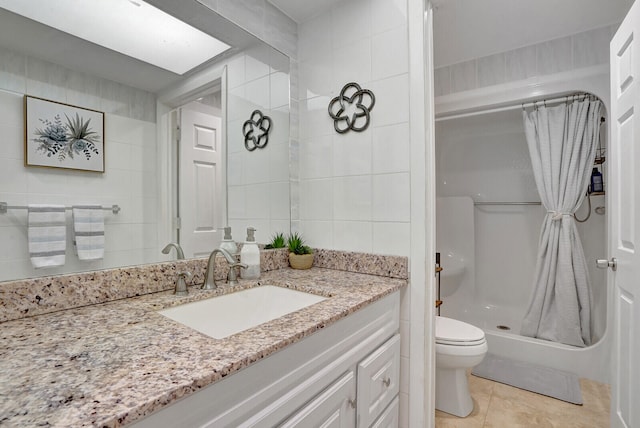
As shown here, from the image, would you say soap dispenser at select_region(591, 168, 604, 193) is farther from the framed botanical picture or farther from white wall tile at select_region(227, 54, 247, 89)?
the framed botanical picture

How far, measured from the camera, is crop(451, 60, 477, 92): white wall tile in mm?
2301

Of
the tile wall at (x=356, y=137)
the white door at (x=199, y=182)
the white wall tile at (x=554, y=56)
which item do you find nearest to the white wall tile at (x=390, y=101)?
the tile wall at (x=356, y=137)

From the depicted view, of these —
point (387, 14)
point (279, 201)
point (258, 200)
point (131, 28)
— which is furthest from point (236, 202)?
point (387, 14)

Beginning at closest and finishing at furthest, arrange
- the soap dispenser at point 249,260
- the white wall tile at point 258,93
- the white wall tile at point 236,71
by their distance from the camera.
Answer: the soap dispenser at point 249,260 → the white wall tile at point 236,71 → the white wall tile at point 258,93

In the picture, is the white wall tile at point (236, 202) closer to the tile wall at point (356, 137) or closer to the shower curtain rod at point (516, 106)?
the tile wall at point (356, 137)

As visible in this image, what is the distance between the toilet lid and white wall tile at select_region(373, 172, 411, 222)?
0.75 m

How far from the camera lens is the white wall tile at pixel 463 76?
7.55 ft

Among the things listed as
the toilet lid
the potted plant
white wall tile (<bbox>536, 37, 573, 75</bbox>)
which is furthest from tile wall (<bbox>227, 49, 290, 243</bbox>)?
white wall tile (<bbox>536, 37, 573, 75</bbox>)

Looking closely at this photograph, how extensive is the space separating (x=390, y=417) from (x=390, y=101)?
1.32 meters

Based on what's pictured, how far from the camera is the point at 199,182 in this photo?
1316mm

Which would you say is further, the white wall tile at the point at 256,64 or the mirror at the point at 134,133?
the white wall tile at the point at 256,64

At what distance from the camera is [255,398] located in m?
0.66

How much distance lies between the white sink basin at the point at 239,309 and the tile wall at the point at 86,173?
26cm

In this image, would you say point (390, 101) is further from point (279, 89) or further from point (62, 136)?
point (62, 136)
